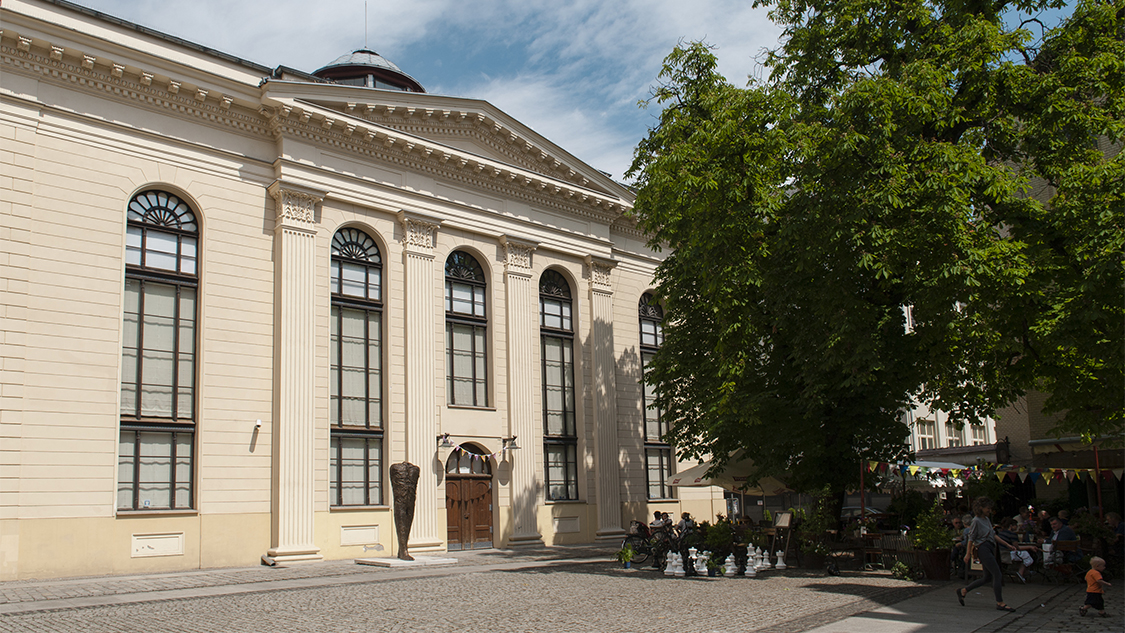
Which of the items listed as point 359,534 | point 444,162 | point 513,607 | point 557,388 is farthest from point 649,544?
point 444,162

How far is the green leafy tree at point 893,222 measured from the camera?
1420cm

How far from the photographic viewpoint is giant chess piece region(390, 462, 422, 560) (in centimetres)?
2075

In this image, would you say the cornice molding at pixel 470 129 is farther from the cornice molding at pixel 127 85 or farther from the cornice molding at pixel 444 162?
the cornice molding at pixel 127 85

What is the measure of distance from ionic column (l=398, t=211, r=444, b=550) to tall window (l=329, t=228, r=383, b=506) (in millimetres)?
869

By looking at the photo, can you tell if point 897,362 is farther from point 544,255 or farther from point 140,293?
point 140,293

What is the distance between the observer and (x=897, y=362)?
16797mm

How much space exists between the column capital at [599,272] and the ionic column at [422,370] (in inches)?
254

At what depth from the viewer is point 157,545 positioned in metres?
19.3

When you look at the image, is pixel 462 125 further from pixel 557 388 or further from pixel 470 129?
pixel 557 388

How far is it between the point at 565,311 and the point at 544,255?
2090 mm

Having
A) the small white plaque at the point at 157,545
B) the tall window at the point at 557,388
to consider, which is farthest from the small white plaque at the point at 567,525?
the small white plaque at the point at 157,545

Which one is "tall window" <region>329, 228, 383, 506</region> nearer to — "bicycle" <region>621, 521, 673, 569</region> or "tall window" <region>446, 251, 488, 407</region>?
"tall window" <region>446, 251, 488, 407</region>

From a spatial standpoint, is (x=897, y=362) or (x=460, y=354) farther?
(x=460, y=354)

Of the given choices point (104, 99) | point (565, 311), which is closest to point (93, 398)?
point (104, 99)
